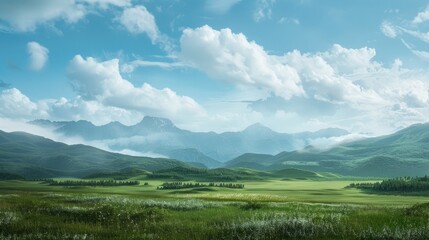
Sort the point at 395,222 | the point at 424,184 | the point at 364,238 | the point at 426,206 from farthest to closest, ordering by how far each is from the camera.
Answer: the point at 424,184 < the point at 426,206 < the point at 395,222 < the point at 364,238

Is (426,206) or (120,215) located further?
(426,206)

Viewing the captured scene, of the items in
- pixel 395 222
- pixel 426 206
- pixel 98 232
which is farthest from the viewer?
pixel 426 206

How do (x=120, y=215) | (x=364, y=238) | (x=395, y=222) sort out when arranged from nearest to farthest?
(x=364, y=238) < (x=395, y=222) < (x=120, y=215)

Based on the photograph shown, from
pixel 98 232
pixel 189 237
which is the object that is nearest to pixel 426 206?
pixel 189 237

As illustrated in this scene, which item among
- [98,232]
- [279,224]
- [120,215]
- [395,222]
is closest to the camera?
[98,232]

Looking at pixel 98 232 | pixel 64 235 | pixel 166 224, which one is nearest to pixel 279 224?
pixel 166 224

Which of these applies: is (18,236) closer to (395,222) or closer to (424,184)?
(395,222)

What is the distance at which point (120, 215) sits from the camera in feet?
118

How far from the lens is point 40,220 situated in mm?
33062

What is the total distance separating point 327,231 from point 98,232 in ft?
49.5

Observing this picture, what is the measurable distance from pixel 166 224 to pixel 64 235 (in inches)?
343

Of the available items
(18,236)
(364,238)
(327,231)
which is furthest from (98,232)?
(364,238)

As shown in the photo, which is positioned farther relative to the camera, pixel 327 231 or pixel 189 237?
pixel 327 231

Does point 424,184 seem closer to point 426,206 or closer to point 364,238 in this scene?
point 426,206
